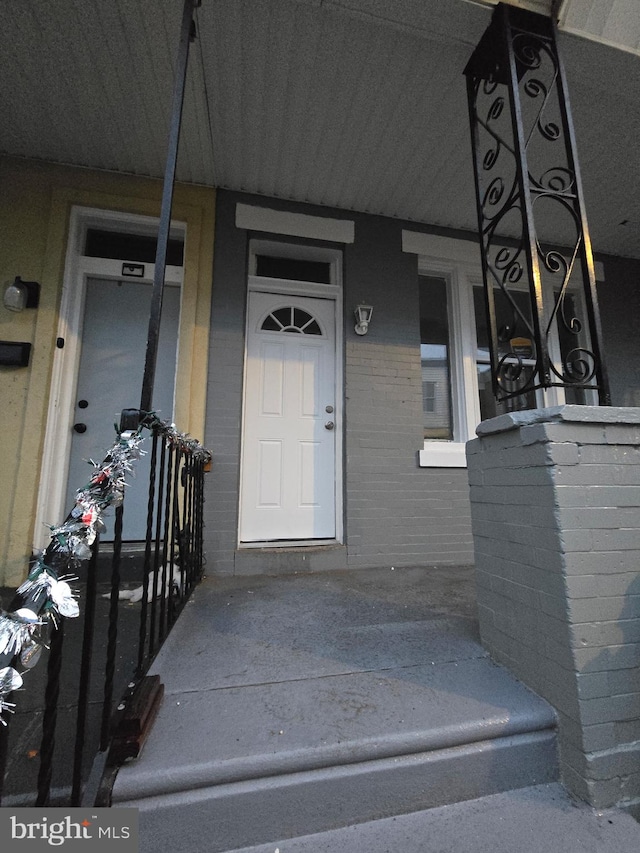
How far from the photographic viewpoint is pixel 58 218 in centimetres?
269

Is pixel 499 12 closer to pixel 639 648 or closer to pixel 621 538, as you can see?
pixel 621 538

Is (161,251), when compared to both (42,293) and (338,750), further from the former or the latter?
(42,293)

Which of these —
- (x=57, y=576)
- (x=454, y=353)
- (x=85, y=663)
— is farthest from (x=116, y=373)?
(x=454, y=353)

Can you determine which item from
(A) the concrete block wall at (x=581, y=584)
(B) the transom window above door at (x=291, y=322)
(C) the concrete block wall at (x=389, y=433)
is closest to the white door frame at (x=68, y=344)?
(B) the transom window above door at (x=291, y=322)

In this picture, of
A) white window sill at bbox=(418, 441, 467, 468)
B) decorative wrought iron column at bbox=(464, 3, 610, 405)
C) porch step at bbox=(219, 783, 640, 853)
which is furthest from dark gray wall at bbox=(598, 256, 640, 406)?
porch step at bbox=(219, 783, 640, 853)

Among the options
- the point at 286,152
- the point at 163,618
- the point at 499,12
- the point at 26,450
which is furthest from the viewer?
the point at 286,152

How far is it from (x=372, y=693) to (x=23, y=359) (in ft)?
9.42

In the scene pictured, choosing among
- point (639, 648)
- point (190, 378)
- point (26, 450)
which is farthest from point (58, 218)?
Result: point (639, 648)

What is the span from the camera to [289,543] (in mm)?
2836

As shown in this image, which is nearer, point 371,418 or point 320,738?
point 320,738

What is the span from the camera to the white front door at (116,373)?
9.00ft

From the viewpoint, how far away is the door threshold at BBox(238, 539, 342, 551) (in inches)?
109

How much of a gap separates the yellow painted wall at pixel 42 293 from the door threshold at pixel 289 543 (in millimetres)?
908

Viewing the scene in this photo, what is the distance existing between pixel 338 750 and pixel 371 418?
90.1 inches
